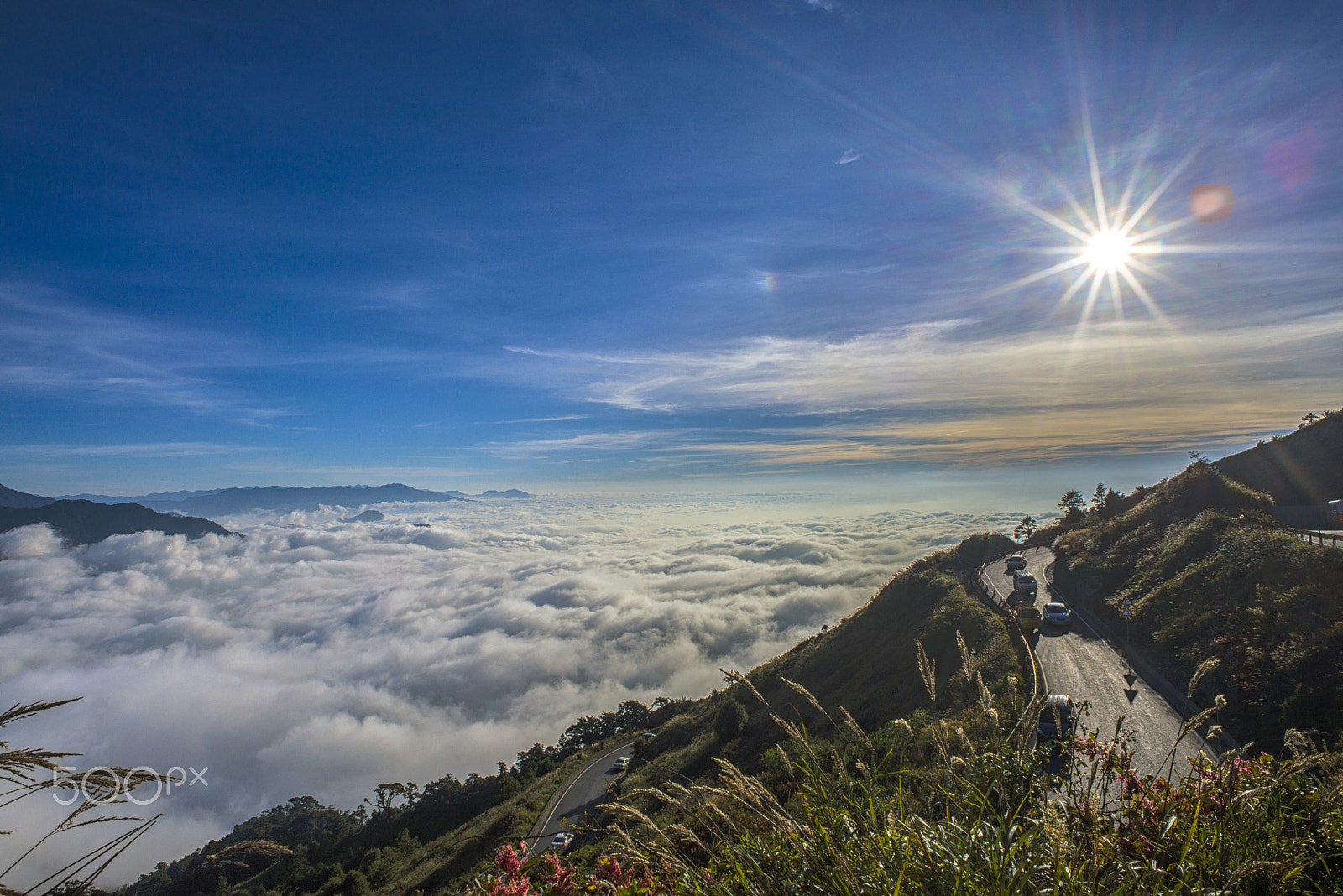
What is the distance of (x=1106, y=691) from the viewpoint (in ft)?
49.6

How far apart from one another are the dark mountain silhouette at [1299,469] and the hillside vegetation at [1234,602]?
11.3 feet

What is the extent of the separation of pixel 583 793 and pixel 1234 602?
2931 cm

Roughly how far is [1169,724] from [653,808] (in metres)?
14.3

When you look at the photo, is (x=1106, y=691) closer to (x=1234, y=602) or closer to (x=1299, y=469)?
(x=1234, y=602)

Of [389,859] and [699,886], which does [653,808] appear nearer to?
[699,886]

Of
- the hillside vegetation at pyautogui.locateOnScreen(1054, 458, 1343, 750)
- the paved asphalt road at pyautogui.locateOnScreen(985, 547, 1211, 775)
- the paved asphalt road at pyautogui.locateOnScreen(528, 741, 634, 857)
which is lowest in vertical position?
the paved asphalt road at pyautogui.locateOnScreen(528, 741, 634, 857)

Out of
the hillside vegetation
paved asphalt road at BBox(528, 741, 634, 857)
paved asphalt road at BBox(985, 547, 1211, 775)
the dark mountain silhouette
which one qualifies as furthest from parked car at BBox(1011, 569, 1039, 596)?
paved asphalt road at BBox(528, 741, 634, 857)

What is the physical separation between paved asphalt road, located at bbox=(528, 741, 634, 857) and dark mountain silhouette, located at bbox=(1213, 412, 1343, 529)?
124 feet

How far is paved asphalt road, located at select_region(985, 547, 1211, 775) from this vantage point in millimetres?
11133

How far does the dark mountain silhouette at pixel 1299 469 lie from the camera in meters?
30.0

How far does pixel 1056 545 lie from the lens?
38.8 m

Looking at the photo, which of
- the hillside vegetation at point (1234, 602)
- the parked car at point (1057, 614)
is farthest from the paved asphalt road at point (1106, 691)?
the hillside vegetation at point (1234, 602)

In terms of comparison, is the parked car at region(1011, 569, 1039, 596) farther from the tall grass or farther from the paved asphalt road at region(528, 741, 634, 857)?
the tall grass

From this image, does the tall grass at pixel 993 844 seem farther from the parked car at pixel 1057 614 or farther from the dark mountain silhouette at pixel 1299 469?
the dark mountain silhouette at pixel 1299 469
